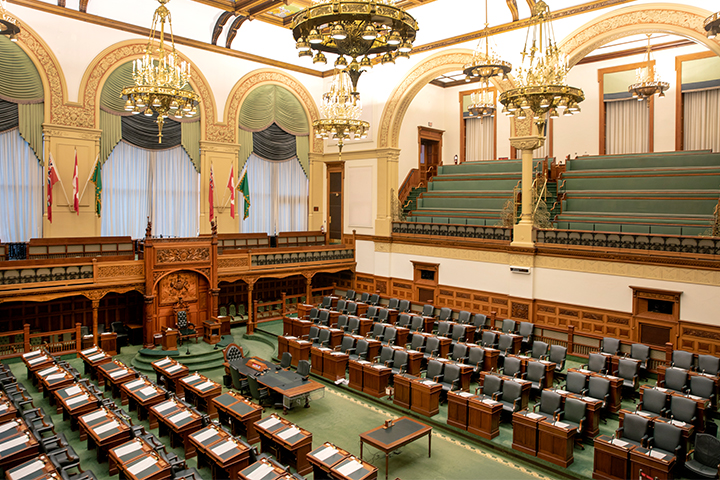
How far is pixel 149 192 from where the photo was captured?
15680mm

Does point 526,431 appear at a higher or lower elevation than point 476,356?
lower

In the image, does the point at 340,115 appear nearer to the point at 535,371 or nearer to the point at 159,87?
the point at 159,87

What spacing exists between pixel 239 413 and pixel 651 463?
18.8 ft

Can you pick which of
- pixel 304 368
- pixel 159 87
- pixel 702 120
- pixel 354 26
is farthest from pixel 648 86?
pixel 159 87

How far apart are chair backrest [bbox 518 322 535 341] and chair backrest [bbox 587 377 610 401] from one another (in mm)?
3298

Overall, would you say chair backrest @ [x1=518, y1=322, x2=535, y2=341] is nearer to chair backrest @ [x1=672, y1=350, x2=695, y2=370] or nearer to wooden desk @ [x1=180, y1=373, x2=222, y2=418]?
chair backrest @ [x1=672, y1=350, x2=695, y2=370]

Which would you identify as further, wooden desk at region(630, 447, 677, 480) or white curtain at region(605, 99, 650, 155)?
white curtain at region(605, 99, 650, 155)

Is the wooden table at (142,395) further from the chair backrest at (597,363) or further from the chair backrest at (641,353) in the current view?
the chair backrest at (641,353)

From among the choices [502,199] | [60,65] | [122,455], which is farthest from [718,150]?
[60,65]

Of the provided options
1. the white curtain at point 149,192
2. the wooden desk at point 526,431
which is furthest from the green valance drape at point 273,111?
the wooden desk at point 526,431

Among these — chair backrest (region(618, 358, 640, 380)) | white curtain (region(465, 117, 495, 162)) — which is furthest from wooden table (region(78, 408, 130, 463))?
white curtain (region(465, 117, 495, 162))

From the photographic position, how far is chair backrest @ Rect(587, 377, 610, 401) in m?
8.49

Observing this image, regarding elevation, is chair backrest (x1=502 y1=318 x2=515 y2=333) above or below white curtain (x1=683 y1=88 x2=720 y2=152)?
below

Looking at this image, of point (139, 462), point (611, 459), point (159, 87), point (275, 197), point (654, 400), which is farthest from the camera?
point (275, 197)
